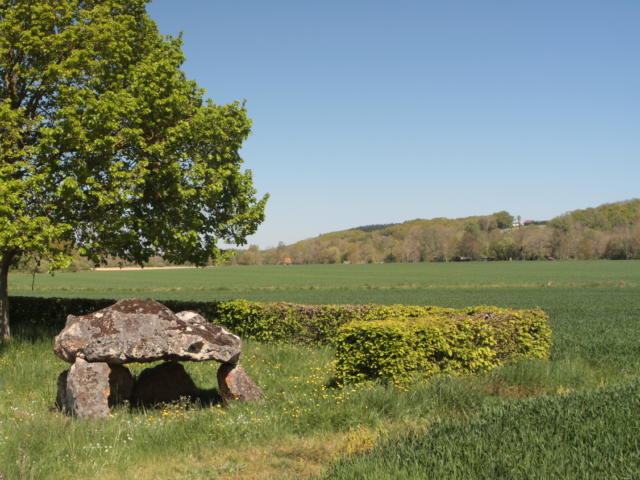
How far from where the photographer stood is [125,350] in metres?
9.85

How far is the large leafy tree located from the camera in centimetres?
1574

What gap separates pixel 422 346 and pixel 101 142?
11.2 metres

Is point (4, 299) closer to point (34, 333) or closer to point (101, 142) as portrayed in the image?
point (34, 333)

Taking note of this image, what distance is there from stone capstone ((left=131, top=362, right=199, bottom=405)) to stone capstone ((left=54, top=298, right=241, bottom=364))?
5.21 ft

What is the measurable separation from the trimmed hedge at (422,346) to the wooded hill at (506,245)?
11947cm

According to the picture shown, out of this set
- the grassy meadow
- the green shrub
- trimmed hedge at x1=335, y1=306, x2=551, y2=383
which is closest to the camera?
the grassy meadow

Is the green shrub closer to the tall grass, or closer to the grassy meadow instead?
the grassy meadow

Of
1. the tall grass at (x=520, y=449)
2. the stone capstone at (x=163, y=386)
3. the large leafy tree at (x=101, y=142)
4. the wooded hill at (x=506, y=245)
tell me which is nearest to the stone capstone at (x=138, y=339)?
the stone capstone at (x=163, y=386)

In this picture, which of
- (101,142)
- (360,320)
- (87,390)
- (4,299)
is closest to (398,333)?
(360,320)

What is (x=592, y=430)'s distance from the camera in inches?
259

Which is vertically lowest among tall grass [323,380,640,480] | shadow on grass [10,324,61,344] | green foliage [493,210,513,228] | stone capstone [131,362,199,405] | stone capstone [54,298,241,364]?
stone capstone [131,362,199,405]

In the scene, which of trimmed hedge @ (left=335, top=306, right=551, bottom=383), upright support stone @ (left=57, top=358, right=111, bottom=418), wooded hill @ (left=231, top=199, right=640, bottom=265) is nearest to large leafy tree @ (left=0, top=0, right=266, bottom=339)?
upright support stone @ (left=57, top=358, right=111, bottom=418)

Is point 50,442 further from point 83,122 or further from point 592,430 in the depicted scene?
point 83,122

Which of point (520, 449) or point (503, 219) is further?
point (503, 219)
